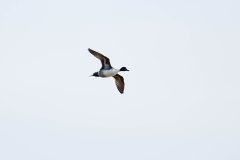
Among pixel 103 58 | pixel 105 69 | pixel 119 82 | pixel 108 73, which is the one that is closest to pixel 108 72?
pixel 108 73

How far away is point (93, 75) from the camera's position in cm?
10262

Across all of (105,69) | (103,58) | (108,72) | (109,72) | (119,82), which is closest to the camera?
(103,58)

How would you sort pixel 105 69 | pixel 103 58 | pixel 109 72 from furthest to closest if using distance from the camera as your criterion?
pixel 105 69 → pixel 109 72 → pixel 103 58

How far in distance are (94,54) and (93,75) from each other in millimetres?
4248

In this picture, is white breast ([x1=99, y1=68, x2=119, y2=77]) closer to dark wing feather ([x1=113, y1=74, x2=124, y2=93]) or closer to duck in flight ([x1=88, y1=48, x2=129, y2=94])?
duck in flight ([x1=88, y1=48, x2=129, y2=94])

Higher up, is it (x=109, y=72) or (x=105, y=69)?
(x=105, y=69)

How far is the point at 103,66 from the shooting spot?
100125mm

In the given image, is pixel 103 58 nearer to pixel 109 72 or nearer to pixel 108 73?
pixel 109 72

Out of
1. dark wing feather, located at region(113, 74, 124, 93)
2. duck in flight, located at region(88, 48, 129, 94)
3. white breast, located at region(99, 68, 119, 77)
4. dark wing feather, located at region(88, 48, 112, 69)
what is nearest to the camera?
dark wing feather, located at region(88, 48, 112, 69)

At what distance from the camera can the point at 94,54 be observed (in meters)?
98.7

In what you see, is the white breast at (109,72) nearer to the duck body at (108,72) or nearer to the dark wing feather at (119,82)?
the duck body at (108,72)

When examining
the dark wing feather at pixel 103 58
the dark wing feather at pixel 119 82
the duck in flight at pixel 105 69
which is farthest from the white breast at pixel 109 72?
the dark wing feather at pixel 119 82

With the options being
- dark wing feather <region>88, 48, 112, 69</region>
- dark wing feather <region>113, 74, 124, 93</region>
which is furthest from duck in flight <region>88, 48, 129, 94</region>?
dark wing feather <region>113, 74, 124, 93</region>

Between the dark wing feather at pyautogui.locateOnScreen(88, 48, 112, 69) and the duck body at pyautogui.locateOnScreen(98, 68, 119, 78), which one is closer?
the dark wing feather at pyautogui.locateOnScreen(88, 48, 112, 69)
